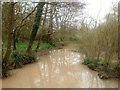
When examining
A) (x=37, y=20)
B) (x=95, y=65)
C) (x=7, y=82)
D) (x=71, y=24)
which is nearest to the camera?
(x=7, y=82)

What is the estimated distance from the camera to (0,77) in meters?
5.00

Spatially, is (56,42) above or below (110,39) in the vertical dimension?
below

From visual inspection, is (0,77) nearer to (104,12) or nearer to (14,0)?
(14,0)

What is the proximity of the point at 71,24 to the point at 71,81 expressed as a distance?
7.46 meters

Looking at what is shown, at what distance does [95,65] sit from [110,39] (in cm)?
113

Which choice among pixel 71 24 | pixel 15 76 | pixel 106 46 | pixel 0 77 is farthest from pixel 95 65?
pixel 71 24

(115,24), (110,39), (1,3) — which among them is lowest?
(110,39)

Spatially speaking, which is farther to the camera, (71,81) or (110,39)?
(110,39)

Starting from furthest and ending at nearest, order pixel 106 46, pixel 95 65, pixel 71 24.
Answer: pixel 71 24 → pixel 95 65 → pixel 106 46

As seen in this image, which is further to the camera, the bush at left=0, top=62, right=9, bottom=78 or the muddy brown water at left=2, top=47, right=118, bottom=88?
the bush at left=0, top=62, right=9, bottom=78

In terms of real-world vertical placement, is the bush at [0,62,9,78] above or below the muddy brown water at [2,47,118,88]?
above

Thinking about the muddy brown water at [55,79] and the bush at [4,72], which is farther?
the bush at [4,72]

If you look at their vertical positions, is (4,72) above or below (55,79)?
above

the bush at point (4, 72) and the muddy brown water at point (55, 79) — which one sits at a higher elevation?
the bush at point (4, 72)
